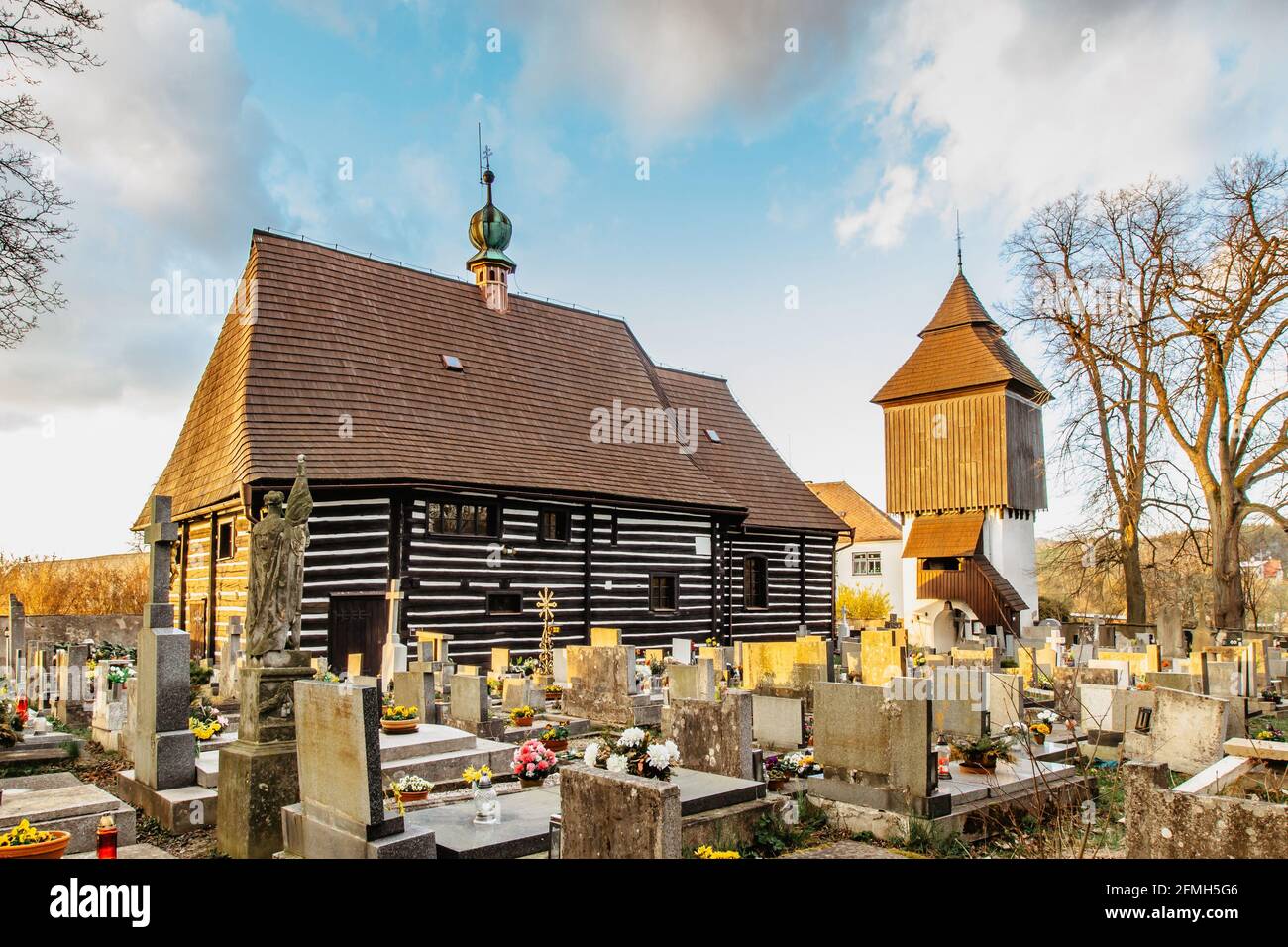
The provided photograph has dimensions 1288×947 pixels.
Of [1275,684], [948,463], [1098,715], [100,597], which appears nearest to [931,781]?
[1098,715]

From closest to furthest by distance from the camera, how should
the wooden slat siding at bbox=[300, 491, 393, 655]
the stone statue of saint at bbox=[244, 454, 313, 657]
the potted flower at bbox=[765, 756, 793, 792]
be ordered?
the stone statue of saint at bbox=[244, 454, 313, 657], the potted flower at bbox=[765, 756, 793, 792], the wooden slat siding at bbox=[300, 491, 393, 655]

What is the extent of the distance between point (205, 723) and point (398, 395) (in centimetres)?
1072

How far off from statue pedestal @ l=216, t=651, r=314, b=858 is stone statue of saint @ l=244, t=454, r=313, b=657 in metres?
0.24

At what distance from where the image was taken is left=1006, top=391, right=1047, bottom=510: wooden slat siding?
3472 cm

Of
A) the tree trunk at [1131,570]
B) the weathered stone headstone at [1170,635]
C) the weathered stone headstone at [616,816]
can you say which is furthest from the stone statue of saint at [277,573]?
the tree trunk at [1131,570]

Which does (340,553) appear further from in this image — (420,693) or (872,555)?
(872,555)

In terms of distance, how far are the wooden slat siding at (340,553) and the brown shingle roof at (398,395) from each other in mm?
698

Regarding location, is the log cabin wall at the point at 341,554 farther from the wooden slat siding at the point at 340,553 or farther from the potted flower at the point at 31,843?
the potted flower at the point at 31,843

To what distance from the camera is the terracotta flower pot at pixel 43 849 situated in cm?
576

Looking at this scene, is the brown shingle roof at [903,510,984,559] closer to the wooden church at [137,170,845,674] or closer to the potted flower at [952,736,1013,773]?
the wooden church at [137,170,845,674]

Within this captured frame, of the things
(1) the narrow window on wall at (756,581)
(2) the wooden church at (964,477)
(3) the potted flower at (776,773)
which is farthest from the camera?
(2) the wooden church at (964,477)

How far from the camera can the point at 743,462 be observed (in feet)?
91.6

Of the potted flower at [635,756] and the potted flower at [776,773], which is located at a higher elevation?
the potted flower at [635,756]

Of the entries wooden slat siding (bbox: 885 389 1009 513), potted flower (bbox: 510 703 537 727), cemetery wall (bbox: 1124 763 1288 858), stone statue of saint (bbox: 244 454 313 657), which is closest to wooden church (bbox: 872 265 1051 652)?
wooden slat siding (bbox: 885 389 1009 513)
